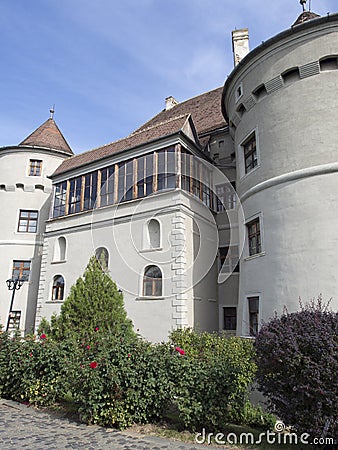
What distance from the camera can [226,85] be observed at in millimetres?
15062

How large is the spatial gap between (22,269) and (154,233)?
445 inches

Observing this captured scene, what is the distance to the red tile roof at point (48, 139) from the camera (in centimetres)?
2505

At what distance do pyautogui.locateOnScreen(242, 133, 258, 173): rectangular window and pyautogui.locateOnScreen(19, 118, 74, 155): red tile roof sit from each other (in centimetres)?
1542

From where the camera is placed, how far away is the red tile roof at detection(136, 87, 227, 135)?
68.1 feet

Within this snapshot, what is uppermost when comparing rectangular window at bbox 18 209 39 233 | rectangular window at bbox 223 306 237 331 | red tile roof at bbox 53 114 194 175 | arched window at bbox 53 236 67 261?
red tile roof at bbox 53 114 194 175

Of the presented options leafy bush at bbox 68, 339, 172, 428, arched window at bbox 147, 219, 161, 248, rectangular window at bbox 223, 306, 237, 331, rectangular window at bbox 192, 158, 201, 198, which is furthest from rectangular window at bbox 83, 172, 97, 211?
leafy bush at bbox 68, 339, 172, 428

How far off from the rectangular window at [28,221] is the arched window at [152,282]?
450 inches

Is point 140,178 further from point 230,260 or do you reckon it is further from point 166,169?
point 230,260

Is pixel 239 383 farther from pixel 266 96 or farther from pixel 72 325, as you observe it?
pixel 266 96

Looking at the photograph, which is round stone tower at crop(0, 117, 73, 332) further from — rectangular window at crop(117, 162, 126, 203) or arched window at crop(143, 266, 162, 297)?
arched window at crop(143, 266, 162, 297)

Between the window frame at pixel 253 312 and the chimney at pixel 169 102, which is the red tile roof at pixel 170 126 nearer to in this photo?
the chimney at pixel 169 102

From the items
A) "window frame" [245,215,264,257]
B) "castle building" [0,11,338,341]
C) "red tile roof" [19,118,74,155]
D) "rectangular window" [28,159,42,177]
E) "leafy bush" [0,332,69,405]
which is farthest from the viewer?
"red tile roof" [19,118,74,155]

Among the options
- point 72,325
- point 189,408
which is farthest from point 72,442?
point 72,325

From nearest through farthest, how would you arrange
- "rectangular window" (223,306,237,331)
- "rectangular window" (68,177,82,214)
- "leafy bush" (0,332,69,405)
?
"leafy bush" (0,332,69,405) → "rectangular window" (223,306,237,331) → "rectangular window" (68,177,82,214)
